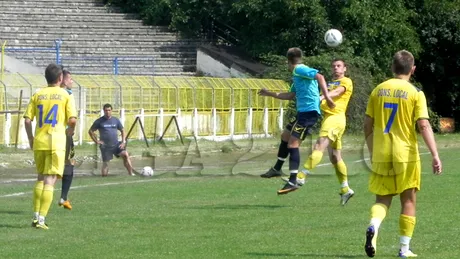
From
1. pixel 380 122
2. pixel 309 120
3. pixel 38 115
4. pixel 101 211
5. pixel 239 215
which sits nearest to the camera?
pixel 380 122

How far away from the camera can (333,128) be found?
1592 centimetres

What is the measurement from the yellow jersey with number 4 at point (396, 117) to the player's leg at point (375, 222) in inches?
16.3

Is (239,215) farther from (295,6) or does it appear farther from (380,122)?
(295,6)

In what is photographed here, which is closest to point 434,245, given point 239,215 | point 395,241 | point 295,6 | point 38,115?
point 395,241

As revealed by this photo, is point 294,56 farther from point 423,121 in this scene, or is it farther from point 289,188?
point 423,121

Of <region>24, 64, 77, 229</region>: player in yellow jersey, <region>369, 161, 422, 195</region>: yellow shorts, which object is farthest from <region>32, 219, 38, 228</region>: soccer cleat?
<region>369, 161, 422, 195</region>: yellow shorts

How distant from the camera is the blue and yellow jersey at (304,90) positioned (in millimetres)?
16094

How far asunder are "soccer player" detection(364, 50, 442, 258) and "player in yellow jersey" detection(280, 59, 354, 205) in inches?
204

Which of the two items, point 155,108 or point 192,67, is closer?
point 155,108

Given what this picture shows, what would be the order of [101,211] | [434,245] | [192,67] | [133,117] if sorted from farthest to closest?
[192,67]
[133,117]
[101,211]
[434,245]

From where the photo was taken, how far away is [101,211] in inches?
598

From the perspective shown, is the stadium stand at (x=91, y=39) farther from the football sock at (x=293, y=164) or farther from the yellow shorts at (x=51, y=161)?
the yellow shorts at (x=51, y=161)

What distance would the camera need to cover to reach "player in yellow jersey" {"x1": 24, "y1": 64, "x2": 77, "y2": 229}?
1314 centimetres

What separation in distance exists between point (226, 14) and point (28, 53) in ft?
33.8
